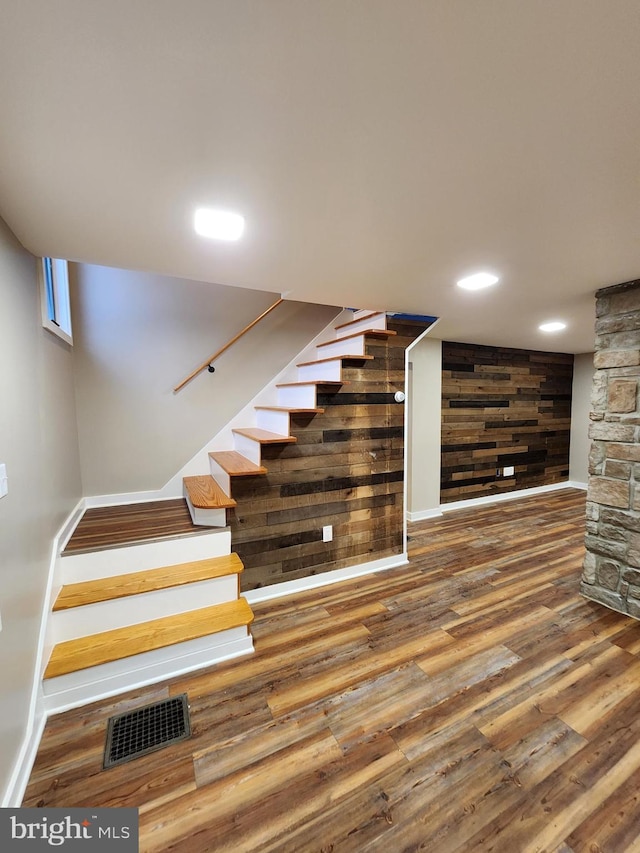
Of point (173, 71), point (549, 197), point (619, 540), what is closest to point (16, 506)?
point (173, 71)

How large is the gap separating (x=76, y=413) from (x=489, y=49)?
120 inches

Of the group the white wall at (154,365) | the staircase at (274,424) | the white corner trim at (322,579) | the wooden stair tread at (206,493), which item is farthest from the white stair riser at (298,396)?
the white corner trim at (322,579)

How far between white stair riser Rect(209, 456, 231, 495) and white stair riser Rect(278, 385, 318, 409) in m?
0.78

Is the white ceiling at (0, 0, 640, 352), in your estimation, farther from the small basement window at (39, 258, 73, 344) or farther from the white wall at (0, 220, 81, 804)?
the small basement window at (39, 258, 73, 344)

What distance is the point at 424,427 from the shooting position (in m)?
4.18

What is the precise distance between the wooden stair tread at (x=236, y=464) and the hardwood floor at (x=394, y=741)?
100cm

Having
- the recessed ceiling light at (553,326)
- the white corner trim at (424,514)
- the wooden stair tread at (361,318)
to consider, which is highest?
the recessed ceiling light at (553,326)

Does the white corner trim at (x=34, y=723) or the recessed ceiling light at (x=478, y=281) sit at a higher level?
the recessed ceiling light at (x=478, y=281)

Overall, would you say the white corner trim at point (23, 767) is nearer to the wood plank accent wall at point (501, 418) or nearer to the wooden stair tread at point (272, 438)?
the wooden stair tread at point (272, 438)

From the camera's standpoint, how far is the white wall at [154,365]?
2742 millimetres

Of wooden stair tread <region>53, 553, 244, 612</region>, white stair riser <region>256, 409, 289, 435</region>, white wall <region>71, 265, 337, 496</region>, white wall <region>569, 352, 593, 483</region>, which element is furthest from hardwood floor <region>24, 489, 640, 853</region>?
white wall <region>569, 352, 593, 483</region>

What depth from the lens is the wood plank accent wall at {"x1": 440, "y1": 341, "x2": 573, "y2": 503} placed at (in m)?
4.55

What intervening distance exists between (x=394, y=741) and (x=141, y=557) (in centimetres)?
165

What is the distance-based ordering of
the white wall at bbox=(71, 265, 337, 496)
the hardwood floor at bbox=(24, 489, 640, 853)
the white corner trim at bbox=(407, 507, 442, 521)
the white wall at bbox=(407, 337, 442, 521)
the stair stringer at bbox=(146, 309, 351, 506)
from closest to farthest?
1. the hardwood floor at bbox=(24, 489, 640, 853)
2. the white wall at bbox=(71, 265, 337, 496)
3. the stair stringer at bbox=(146, 309, 351, 506)
4. the white wall at bbox=(407, 337, 442, 521)
5. the white corner trim at bbox=(407, 507, 442, 521)
